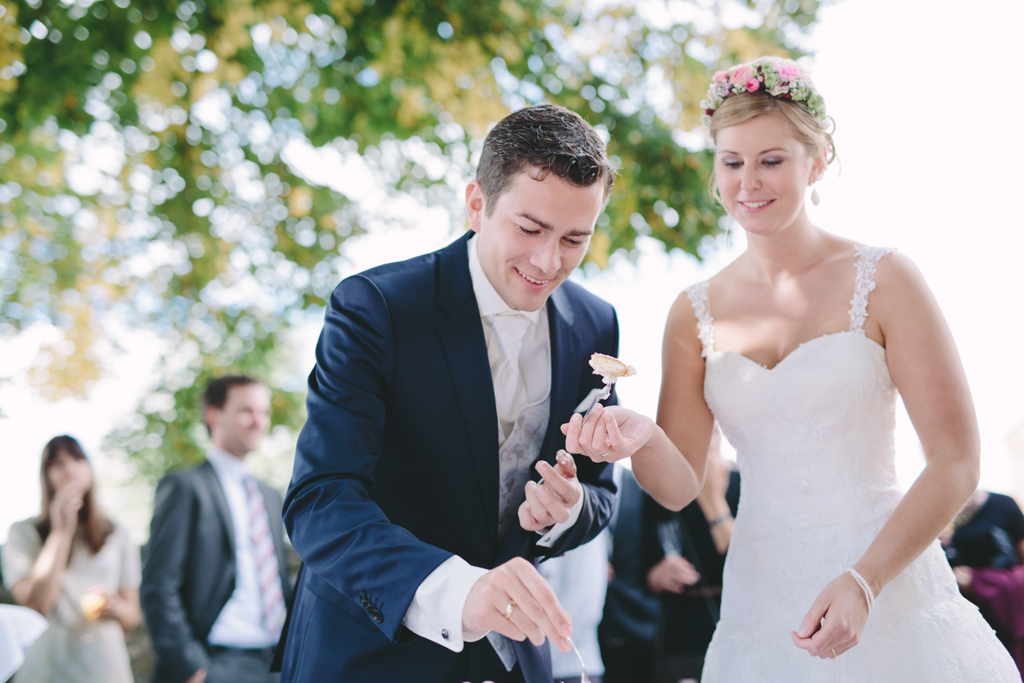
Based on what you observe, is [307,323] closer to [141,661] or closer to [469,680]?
[141,661]

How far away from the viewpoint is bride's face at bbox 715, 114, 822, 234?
7.58ft

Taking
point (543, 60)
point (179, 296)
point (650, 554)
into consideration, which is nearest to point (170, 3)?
point (543, 60)

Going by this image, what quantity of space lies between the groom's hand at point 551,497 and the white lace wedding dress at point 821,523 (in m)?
0.83

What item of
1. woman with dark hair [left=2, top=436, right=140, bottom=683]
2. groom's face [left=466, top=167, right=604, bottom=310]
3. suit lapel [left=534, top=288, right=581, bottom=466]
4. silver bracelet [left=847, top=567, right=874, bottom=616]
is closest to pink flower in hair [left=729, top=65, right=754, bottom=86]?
groom's face [left=466, top=167, right=604, bottom=310]

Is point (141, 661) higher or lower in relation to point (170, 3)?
lower

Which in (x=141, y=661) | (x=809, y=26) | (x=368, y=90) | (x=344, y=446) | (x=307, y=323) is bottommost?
(x=141, y=661)

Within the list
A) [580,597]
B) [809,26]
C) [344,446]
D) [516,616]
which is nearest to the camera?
[516,616]

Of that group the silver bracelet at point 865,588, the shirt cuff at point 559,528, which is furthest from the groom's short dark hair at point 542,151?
the silver bracelet at point 865,588

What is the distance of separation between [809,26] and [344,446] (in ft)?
19.6

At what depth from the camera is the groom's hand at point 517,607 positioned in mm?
1342

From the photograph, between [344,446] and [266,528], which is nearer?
[344,446]

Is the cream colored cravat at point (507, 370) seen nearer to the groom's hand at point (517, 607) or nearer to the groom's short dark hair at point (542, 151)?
the groom's short dark hair at point (542, 151)

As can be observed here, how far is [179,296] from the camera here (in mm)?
7129

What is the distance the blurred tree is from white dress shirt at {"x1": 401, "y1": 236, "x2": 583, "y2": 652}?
3490 millimetres
